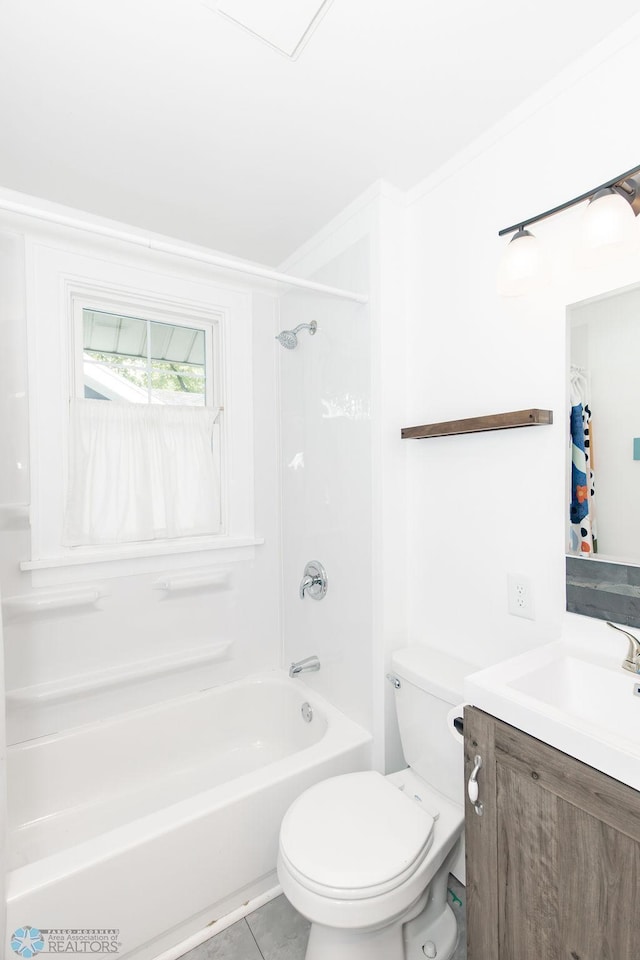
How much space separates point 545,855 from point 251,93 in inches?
79.2

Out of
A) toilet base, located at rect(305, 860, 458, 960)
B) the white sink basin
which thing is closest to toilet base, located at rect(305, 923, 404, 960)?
toilet base, located at rect(305, 860, 458, 960)

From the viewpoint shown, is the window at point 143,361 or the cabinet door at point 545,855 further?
the window at point 143,361

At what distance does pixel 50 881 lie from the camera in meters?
1.19

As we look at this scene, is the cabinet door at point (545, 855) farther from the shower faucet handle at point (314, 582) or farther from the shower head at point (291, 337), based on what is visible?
the shower head at point (291, 337)

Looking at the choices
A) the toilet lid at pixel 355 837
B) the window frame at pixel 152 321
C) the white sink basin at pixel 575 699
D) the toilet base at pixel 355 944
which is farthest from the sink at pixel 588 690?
the window frame at pixel 152 321

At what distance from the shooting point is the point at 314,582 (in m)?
2.10

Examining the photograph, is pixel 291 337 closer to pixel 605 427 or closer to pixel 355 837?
pixel 605 427

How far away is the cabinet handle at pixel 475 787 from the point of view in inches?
41.6

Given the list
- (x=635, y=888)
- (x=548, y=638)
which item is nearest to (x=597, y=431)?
(x=548, y=638)

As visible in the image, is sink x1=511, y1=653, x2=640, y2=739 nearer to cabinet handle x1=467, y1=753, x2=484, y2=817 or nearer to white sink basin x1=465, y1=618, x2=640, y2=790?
white sink basin x1=465, y1=618, x2=640, y2=790

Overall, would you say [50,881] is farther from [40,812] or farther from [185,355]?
[185,355]

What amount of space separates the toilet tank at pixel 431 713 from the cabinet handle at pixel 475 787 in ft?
0.93

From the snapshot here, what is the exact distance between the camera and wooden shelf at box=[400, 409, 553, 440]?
127 centimetres

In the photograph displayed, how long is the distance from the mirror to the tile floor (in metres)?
1.09
